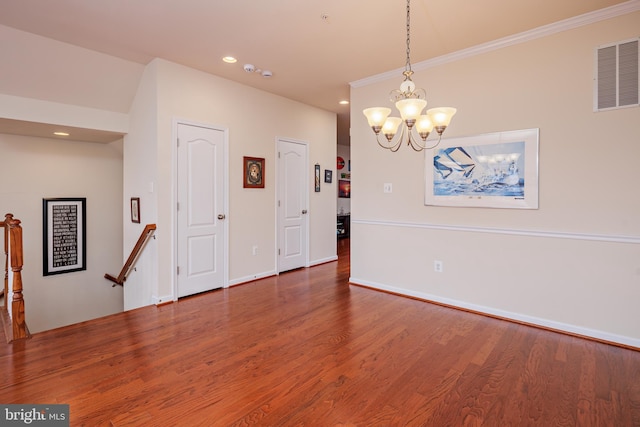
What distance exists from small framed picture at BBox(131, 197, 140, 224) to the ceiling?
154 cm

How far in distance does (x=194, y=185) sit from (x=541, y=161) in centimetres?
372

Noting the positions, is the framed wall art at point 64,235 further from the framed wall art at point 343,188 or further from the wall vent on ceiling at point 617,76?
the wall vent on ceiling at point 617,76

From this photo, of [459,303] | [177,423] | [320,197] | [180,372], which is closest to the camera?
[177,423]

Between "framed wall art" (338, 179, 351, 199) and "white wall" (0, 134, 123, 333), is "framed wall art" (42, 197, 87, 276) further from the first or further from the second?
"framed wall art" (338, 179, 351, 199)

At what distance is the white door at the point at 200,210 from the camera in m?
3.91

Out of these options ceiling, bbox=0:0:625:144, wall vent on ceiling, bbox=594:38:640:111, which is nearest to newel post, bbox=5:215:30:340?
ceiling, bbox=0:0:625:144

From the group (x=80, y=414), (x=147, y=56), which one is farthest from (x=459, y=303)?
(x=147, y=56)

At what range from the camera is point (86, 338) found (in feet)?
9.21

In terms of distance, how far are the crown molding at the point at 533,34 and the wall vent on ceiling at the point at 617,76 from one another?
0.25 metres

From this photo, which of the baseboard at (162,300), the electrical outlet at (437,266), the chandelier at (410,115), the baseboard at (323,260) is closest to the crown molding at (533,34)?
the chandelier at (410,115)

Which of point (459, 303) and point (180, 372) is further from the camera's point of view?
point (459, 303)

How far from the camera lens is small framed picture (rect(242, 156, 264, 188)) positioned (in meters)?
4.57

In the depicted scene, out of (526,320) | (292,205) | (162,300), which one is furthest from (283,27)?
(526,320)

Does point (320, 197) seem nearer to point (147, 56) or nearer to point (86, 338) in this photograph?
point (147, 56)
